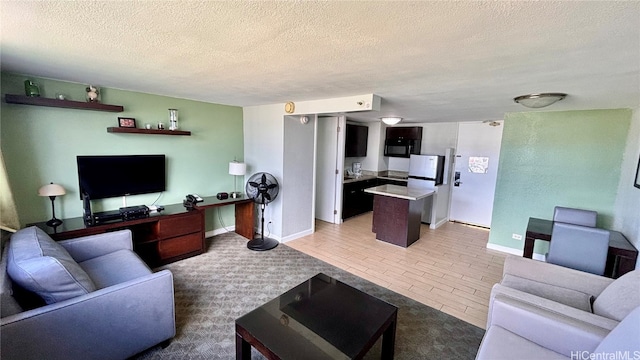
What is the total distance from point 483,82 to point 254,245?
3.29 meters

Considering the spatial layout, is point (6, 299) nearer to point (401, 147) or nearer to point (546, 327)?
point (546, 327)

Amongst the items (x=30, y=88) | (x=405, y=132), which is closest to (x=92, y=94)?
(x=30, y=88)

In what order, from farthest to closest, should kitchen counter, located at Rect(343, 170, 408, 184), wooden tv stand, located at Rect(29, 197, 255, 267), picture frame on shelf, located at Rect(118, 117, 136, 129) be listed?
kitchen counter, located at Rect(343, 170, 408, 184)
picture frame on shelf, located at Rect(118, 117, 136, 129)
wooden tv stand, located at Rect(29, 197, 255, 267)

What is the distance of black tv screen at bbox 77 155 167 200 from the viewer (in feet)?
9.59

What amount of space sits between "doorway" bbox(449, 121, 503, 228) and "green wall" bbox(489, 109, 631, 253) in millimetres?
1180

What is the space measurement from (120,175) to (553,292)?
4.35 m

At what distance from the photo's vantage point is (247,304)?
2.46m

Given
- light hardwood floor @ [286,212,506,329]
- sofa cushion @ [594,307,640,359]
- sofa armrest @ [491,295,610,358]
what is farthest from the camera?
light hardwood floor @ [286,212,506,329]

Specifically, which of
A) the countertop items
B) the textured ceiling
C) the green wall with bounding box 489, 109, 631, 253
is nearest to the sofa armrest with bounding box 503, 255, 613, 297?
the textured ceiling

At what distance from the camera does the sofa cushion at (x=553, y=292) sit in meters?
1.81

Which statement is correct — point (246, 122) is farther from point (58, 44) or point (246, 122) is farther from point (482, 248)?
point (482, 248)

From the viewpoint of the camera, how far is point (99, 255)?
247 cm

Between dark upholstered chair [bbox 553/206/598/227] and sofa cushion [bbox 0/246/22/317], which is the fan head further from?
dark upholstered chair [bbox 553/206/598/227]

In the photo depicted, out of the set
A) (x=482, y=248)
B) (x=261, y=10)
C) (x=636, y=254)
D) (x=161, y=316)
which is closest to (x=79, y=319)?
(x=161, y=316)
